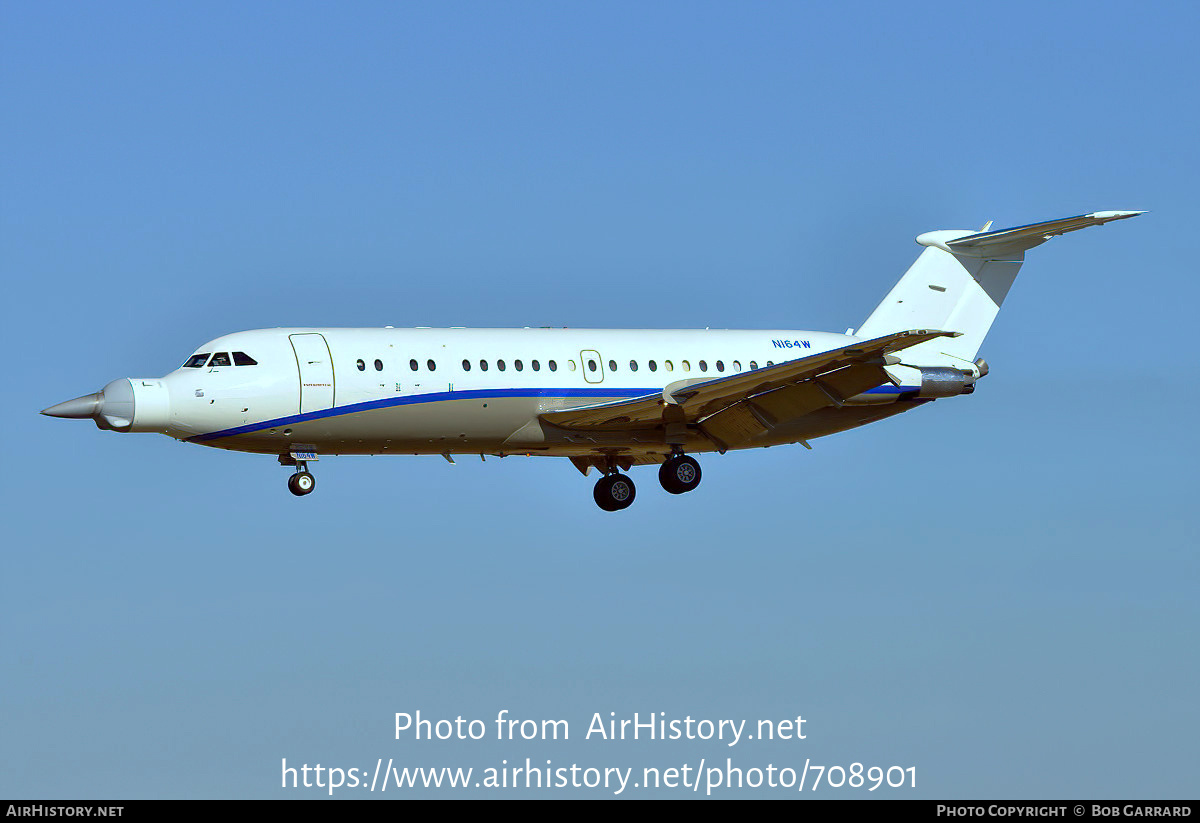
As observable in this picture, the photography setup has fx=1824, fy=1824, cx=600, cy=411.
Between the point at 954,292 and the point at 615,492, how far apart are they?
1201 cm

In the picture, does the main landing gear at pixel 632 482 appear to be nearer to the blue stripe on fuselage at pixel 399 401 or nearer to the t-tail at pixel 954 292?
the blue stripe on fuselage at pixel 399 401

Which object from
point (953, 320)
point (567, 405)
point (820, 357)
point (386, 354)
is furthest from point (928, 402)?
point (386, 354)

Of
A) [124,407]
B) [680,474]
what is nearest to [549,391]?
[680,474]

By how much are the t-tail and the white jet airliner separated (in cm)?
16

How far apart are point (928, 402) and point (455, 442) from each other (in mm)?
13960

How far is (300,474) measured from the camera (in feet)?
150

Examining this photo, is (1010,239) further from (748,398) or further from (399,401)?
(399,401)

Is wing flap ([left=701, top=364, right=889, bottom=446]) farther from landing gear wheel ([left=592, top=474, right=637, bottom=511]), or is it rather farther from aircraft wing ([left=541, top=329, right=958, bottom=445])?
landing gear wheel ([left=592, top=474, right=637, bottom=511])

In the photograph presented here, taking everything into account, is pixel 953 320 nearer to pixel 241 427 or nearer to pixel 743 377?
pixel 743 377

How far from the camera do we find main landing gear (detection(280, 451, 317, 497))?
149ft

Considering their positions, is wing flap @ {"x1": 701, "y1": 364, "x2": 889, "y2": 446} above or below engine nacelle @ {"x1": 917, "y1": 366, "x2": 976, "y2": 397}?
below

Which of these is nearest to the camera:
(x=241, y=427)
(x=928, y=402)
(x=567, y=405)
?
(x=241, y=427)

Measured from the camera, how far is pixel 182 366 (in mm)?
44625

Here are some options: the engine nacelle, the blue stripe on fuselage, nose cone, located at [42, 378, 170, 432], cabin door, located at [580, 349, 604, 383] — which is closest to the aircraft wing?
the blue stripe on fuselage
